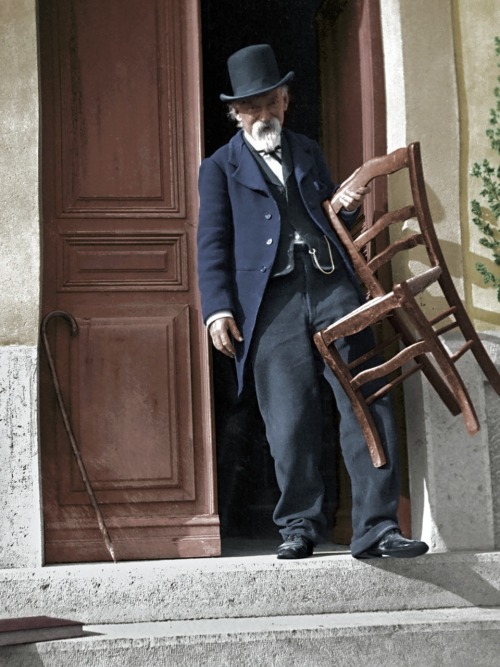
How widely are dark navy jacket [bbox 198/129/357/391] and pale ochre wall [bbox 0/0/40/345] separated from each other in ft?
2.40

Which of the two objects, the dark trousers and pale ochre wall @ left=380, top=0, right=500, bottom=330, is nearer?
the dark trousers

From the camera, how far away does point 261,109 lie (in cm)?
506

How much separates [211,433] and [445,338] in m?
1.09

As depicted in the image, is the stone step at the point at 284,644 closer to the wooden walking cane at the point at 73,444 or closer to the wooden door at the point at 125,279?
the wooden walking cane at the point at 73,444

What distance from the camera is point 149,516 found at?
5184 millimetres

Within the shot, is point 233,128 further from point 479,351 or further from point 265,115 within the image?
point 479,351

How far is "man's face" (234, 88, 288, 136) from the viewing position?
16.6ft

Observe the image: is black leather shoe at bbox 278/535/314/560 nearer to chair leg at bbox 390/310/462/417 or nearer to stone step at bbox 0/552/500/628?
stone step at bbox 0/552/500/628

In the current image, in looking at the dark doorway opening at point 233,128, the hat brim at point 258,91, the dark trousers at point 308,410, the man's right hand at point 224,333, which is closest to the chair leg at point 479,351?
the dark trousers at point 308,410

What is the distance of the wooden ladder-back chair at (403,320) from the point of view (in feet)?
15.1

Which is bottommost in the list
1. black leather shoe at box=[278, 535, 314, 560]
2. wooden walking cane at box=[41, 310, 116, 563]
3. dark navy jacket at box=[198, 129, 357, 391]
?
black leather shoe at box=[278, 535, 314, 560]

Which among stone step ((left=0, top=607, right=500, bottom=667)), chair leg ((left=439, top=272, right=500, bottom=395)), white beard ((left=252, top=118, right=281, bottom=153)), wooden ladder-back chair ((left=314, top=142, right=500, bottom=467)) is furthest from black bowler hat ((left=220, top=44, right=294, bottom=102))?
stone step ((left=0, top=607, right=500, bottom=667))

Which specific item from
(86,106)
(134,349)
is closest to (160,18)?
(86,106)

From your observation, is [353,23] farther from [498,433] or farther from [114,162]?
[498,433]
